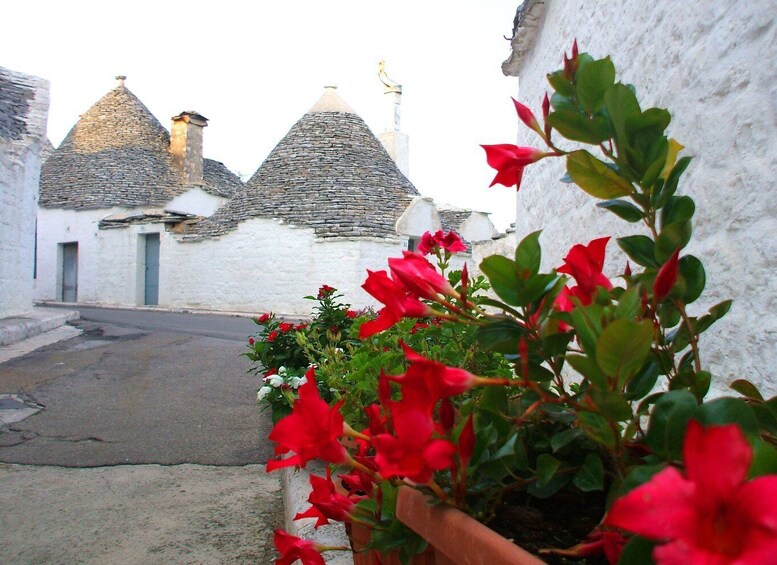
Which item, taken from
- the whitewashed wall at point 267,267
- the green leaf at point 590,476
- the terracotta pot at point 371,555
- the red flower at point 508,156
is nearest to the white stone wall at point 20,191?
the whitewashed wall at point 267,267

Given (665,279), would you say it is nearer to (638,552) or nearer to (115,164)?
(638,552)

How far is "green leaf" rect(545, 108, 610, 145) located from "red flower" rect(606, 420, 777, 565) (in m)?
0.54

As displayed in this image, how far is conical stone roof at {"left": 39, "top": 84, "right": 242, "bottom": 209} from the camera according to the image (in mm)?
21594

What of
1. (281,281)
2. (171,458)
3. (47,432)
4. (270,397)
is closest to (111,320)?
(281,281)

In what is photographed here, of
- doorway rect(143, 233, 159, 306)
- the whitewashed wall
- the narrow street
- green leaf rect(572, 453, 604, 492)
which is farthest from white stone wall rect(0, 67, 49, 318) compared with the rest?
green leaf rect(572, 453, 604, 492)

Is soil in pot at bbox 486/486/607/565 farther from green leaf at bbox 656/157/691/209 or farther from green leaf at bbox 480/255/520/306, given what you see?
green leaf at bbox 656/157/691/209

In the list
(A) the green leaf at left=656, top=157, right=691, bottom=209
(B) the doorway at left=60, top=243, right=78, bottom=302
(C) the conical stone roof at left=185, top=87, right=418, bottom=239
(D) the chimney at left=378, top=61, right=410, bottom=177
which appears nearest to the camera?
(A) the green leaf at left=656, top=157, right=691, bottom=209

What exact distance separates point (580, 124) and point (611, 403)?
1.36 ft

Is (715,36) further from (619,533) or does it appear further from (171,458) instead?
(171,458)

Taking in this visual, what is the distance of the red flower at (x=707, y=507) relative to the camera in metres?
0.40

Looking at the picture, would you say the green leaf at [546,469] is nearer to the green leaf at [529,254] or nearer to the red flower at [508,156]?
the green leaf at [529,254]

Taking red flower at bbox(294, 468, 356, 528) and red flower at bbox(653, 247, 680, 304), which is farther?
red flower at bbox(294, 468, 356, 528)

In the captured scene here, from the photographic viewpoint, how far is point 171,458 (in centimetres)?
388

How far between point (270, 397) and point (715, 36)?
2.45 m
